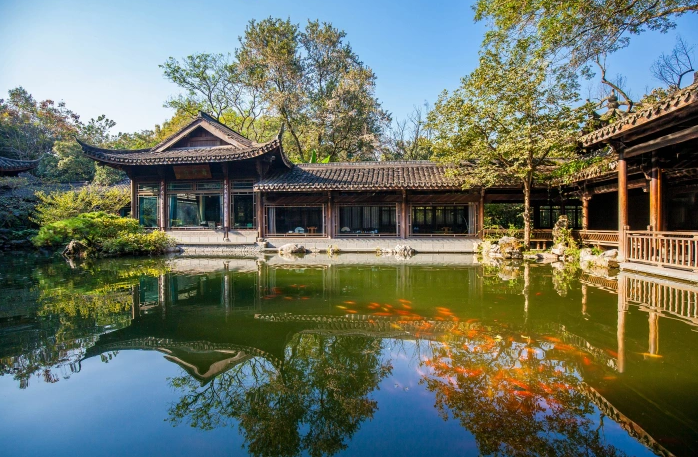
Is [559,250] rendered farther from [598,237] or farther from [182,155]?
[182,155]

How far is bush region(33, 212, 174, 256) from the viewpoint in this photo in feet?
38.8

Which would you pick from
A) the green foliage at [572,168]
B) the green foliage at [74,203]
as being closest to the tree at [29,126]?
the green foliage at [74,203]

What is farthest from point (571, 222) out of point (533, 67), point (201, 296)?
point (201, 296)

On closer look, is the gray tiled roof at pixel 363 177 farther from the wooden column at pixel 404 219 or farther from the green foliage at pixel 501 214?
the green foliage at pixel 501 214

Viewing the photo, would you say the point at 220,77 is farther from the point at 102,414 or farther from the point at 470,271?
the point at 102,414

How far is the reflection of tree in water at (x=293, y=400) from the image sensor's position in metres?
2.10

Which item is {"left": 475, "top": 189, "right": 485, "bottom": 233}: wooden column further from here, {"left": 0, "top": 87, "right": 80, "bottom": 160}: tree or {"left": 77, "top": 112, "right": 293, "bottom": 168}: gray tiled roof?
{"left": 0, "top": 87, "right": 80, "bottom": 160}: tree

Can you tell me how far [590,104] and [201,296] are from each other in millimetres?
12003

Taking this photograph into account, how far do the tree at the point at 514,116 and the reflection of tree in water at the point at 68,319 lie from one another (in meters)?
9.92

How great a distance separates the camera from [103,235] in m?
12.3

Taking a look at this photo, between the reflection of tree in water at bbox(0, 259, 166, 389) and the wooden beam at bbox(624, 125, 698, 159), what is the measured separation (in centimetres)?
898

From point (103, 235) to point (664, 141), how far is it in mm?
15283

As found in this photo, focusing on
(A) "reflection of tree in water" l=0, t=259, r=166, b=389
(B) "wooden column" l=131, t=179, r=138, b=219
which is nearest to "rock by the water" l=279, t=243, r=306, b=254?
(A) "reflection of tree in water" l=0, t=259, r=166, b=389

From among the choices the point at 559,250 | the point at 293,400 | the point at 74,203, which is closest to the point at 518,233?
the point at 559,250
